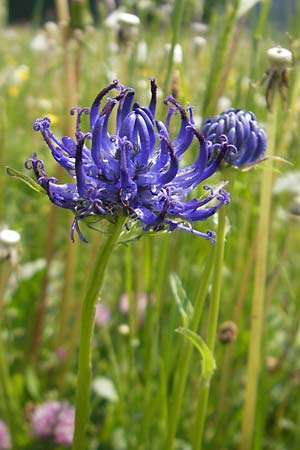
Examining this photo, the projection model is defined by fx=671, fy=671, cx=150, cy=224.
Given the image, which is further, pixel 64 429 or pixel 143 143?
pixel 64 429

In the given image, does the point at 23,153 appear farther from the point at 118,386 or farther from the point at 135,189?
the point at 135,189

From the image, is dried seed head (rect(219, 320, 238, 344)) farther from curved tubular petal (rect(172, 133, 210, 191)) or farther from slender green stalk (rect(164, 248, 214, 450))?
curved tubular petal (rect(172, 133, 210, 191))

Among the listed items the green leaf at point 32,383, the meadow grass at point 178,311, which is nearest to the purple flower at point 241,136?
the meadow grass at point 178,311

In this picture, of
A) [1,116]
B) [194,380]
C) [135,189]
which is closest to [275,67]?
[135,189]

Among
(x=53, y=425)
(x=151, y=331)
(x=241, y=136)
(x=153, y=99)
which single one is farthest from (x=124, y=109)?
(x=53, y=425)

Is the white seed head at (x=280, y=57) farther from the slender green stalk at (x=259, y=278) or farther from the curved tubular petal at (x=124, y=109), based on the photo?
the curved tubular petal at (x=124, y=109)

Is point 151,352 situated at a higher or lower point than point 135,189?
lower

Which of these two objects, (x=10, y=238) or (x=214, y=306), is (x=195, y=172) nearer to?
(x=214, y=306)
